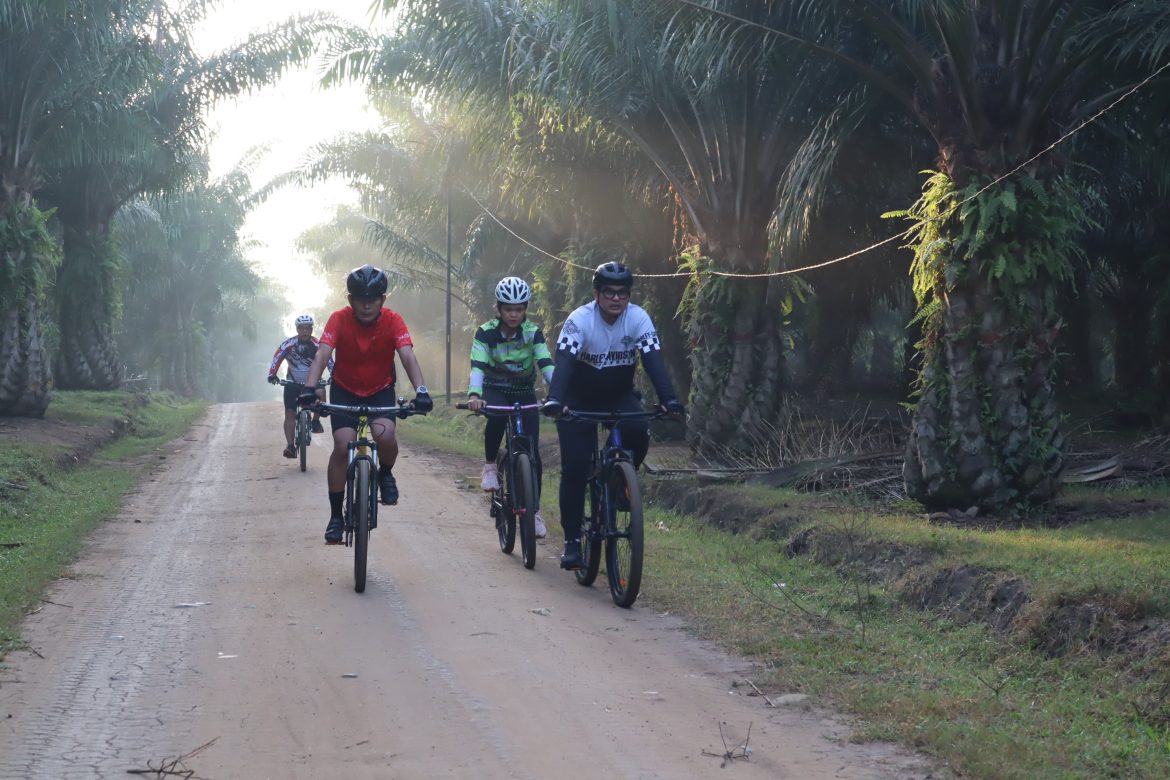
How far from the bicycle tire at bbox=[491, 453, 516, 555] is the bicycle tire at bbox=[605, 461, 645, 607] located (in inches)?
60.4

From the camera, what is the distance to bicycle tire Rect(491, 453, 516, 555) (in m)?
9.96

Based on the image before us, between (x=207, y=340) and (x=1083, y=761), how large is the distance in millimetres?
69489

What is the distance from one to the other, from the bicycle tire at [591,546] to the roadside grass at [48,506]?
3.62m

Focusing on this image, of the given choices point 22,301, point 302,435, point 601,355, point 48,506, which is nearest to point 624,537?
point 601,355

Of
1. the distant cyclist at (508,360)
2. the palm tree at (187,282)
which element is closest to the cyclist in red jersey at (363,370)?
the distant cyclist at (508,360)

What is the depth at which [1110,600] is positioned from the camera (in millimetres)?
6574

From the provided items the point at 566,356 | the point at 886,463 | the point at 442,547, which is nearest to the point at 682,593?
the point at 566,356

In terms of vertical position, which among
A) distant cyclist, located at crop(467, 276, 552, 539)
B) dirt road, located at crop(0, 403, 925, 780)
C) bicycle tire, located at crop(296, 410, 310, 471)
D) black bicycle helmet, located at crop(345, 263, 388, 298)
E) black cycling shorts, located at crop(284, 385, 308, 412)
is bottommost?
dirt road, located at crop(0, 403, 925, 780)

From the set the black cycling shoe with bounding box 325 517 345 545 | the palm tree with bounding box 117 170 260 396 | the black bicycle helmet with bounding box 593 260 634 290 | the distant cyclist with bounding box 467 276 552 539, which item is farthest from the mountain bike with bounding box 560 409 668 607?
the palm tree with bounding box 117 170 260 396

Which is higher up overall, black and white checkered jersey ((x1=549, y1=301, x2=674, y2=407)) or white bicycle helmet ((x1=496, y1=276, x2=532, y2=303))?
white bicycle helmet ((x1=496, y1=276, x2=532, y2=303))

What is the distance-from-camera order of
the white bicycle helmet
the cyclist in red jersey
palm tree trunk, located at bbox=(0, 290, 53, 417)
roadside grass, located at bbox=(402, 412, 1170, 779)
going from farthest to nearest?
palm tree trunk, located at bbox=(0, 290, 53, 417), the white bicycle helmet, the cyclist in red jersey, roadside grass, located at bbox=(402, 412, 1170, 779)

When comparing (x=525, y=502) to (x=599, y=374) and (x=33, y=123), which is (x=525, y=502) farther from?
(x=33, y=123)

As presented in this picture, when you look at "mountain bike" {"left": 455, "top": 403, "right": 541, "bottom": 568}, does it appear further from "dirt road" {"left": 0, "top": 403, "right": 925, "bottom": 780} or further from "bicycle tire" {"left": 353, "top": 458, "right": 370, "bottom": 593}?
"bicycle tire" {"left": 353, "top": 458, "right": 370, "bottom": 593}

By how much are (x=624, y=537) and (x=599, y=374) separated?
1.20 metres
